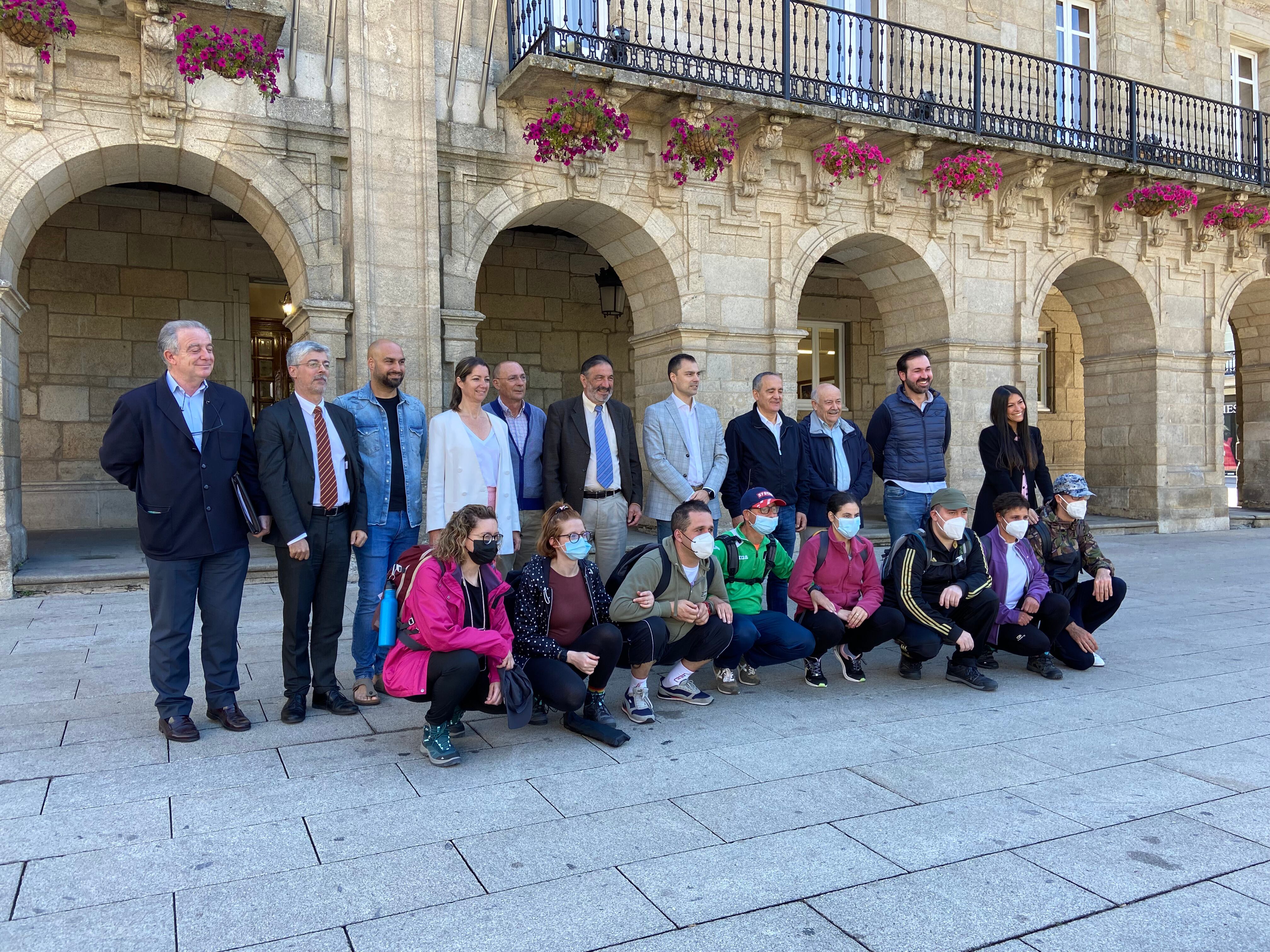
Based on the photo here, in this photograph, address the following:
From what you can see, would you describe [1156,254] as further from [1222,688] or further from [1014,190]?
[1222,688]

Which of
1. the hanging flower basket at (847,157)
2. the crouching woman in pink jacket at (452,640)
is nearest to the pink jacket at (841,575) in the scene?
the crouching woman in pink jacket at (452,640)

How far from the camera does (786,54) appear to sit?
30.6 feet

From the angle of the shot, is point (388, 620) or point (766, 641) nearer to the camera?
point (388, 620)

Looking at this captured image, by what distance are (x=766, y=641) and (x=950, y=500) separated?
1237mm

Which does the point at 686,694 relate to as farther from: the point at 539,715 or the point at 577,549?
the point at 577,549

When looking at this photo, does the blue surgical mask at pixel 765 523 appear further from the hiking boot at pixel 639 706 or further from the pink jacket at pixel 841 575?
the hiking boot at pixel 639 706

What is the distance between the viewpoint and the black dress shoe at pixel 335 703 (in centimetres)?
441

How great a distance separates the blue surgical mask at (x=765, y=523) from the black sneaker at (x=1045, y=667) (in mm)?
1739

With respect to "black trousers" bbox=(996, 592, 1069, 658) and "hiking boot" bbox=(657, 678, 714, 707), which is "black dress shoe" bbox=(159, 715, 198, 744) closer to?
"hiking boot" bbox=(657, 678, 714, 707)

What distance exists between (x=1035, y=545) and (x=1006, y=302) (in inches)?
273

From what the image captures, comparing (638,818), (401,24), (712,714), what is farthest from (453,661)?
(401,24)

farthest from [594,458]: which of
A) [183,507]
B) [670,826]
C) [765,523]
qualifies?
[670,826]

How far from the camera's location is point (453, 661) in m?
3.66

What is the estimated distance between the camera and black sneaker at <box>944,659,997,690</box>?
16.3ft
